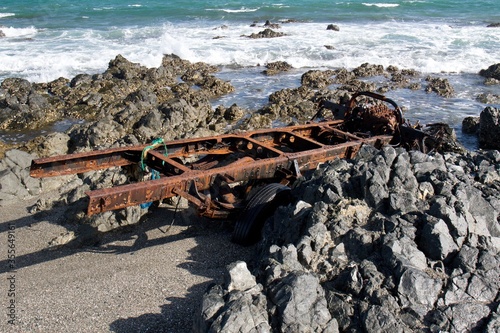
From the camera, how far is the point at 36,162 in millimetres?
6172

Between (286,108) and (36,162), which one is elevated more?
(36,162)

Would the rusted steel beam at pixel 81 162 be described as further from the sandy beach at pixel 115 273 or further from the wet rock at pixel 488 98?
the wet rock at pixel 488 98

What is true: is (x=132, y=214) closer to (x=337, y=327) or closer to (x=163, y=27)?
(x=337, y=327)

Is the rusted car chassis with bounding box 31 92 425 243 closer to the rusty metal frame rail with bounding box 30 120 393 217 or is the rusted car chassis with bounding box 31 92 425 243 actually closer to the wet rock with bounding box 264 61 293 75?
the rusty metal frame rail with bounding box 30 120 393 217

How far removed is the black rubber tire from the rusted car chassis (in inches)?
0.6

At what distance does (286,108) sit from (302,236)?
9249 mm

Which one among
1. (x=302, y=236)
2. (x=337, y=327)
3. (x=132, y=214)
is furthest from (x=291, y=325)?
(x=132, y=214)

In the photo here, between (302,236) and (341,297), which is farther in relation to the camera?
(302,236)

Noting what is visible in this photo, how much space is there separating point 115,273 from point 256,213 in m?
1.96

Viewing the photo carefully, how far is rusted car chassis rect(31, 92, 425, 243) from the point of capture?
5.61 metres

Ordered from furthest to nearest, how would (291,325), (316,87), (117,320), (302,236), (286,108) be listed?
(316,87), (286,108), (302,236), (117,320), (291,325)

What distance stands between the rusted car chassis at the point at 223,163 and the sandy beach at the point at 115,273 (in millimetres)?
722

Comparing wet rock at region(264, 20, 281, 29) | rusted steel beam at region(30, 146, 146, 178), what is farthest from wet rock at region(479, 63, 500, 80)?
rusted steel beam at region(30, 146, 146, 178)

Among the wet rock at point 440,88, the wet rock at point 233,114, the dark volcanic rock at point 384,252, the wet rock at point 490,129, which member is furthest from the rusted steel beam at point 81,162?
the wet rock at point 440,88
